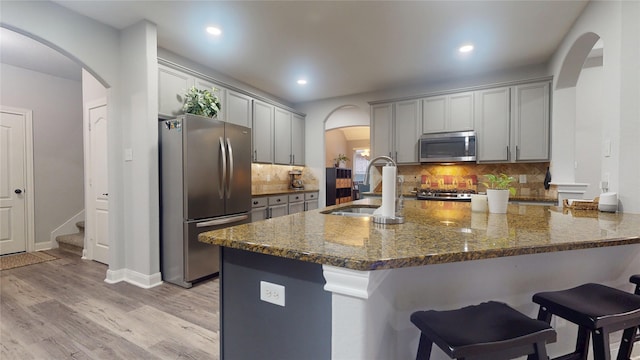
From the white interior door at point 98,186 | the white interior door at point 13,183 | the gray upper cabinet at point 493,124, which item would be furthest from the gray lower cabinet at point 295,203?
the white interior door at point 13,183

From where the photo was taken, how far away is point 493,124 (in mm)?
4043

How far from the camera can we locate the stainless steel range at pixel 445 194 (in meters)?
4.09

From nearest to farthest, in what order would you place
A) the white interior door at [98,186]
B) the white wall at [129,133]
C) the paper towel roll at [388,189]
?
the paper towel roll at [388,189], the white wall at [129,133], the white interior door at [98,186]

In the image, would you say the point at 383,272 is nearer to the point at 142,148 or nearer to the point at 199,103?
the point at 142,148

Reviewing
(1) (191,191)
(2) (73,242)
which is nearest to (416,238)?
(1) (191,191)

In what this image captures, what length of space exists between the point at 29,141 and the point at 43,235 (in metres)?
1.42

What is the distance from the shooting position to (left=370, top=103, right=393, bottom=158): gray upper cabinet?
15.4 ft

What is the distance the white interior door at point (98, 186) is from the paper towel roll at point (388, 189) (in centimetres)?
357

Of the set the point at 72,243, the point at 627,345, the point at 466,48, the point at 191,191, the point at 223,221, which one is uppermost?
the point at 466,48

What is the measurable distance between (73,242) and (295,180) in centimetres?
356

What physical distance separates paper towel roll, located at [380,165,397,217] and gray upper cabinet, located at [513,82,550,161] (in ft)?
11.2

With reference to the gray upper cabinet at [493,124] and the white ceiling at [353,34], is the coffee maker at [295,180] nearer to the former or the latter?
the white ceiling at [353,34]

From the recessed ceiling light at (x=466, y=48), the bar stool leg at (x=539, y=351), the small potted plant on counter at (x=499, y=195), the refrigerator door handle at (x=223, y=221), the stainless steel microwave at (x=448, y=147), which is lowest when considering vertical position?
the bar stool leg at (x=539, y=351)

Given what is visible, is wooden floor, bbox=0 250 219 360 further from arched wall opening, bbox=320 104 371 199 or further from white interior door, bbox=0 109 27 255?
arched wall opening, bbox=320 104 371 199
